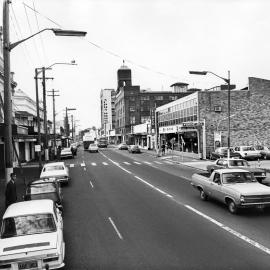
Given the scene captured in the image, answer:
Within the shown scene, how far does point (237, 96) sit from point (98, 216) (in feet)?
125

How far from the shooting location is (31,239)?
877 cm

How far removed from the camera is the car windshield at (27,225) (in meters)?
9.16

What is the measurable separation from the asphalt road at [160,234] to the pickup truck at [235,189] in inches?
18.2

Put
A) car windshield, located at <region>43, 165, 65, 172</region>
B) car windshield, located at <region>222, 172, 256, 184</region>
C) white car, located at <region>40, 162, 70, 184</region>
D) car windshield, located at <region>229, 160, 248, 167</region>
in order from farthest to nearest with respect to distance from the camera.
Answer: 1. car windshield, located at <region>43, 165, 65, 172</region>
2. car windshield, located at <region>229, 160, 248, 167</region>
3. white car, located at <region>40, 162, 70, 184</region>
4. car windshield, located at <region>222, 172, 256, 184</region>

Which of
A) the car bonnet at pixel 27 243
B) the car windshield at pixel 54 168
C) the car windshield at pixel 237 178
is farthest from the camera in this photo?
the car windshield at pixel 54 168

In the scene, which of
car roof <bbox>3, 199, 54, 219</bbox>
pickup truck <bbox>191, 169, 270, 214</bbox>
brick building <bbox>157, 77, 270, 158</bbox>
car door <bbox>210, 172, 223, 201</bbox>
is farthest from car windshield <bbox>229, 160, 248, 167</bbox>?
brick building <bbox>157, 77, 270, 158</bbox>

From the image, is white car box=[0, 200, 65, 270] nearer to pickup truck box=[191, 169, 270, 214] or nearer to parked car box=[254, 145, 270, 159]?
pickup truck box=[191, 169, 270, 214]

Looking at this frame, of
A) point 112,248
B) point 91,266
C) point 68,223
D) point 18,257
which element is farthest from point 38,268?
point 68,223

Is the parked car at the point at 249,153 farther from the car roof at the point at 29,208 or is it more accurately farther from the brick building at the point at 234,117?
the car roof at the point at 29,208

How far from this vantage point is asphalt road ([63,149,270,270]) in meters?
9.25

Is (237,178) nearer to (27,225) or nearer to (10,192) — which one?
(10,192)

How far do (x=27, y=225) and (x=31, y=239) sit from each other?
2.17ft

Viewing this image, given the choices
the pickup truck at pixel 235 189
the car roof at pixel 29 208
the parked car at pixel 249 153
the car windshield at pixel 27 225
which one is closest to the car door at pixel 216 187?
the pickup truck at pixel 235 189

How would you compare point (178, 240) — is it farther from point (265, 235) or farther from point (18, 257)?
point (18, 257)
